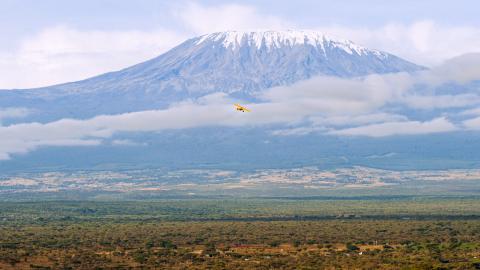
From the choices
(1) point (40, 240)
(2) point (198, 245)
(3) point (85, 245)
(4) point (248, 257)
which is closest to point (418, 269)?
(4) point (248, 257)

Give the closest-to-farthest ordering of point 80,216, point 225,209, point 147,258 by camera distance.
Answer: point 147,258, point 80,216, point 225,209

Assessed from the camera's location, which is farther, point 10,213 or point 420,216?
point 10,213

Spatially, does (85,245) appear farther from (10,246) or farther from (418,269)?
(418,269)

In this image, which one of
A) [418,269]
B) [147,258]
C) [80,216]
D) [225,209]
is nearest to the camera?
[418,269]

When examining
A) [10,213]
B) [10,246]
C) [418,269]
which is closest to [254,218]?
[10,213]

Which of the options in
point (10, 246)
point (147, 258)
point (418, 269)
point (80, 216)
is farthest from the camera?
point (80, 216)

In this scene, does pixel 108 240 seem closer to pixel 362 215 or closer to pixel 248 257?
pixel 248 257
